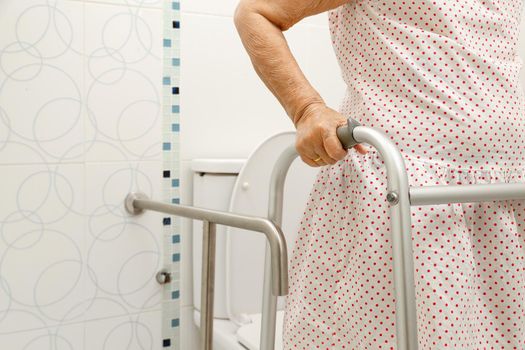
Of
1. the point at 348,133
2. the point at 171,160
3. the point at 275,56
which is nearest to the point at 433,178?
the point at 348,133

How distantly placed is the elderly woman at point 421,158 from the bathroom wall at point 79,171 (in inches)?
24.4

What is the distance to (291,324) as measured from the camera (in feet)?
2.82

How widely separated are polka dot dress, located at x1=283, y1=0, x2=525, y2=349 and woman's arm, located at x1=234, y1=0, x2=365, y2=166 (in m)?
0.07

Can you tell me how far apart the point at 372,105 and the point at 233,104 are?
762 mm

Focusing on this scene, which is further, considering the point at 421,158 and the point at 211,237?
the point at 211,237

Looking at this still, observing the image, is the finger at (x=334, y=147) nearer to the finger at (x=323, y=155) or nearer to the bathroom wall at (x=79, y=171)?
the finger at (x=323, y=155)

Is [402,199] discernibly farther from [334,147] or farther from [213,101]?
[213,101]

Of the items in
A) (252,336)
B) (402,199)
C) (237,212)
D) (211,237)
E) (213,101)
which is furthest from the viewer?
(213,101)


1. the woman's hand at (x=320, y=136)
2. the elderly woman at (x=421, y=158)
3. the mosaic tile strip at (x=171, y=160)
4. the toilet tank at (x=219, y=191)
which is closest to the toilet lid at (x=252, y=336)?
the toilet tank at (x=219, y=191)

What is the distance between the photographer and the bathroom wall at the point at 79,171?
1.28 m

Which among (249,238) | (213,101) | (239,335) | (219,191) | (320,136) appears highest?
(213,101)

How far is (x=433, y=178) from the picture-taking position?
29.3 inches

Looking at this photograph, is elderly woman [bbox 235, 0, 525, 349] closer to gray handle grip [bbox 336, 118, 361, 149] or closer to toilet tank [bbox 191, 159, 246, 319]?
gray handle grip [bbox 336, 118, 361, 149]

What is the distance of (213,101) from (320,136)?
809 mm
